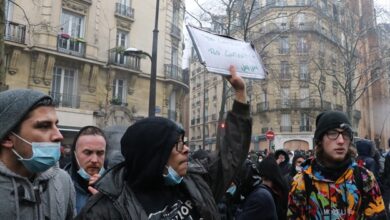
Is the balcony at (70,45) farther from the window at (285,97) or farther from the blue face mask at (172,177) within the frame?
the window at (285,97)

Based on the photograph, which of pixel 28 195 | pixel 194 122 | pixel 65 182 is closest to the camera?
pixel 28 195

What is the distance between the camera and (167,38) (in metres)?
24.8

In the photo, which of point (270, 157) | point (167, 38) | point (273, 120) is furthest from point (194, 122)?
point (270, 157)

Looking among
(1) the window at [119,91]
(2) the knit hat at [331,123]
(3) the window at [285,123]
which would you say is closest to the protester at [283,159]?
(2) the knit hat at [331,123]

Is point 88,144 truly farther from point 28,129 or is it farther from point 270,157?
point 270,157

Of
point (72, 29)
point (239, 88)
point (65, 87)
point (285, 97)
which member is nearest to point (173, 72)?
point (72, 29)

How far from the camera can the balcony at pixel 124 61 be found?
858 inches

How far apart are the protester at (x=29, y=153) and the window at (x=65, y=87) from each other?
58.2 ft

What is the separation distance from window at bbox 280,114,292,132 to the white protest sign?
134 ft

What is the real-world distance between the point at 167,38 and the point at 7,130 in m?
23.1

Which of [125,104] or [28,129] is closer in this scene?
[28,129]

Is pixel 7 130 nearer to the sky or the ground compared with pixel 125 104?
nearer to the ground

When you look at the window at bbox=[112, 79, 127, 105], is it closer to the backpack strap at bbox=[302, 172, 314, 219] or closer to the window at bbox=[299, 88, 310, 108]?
the backpack strap at bbox=[302, 172, 314, 219]

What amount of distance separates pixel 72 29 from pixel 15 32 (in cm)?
307
